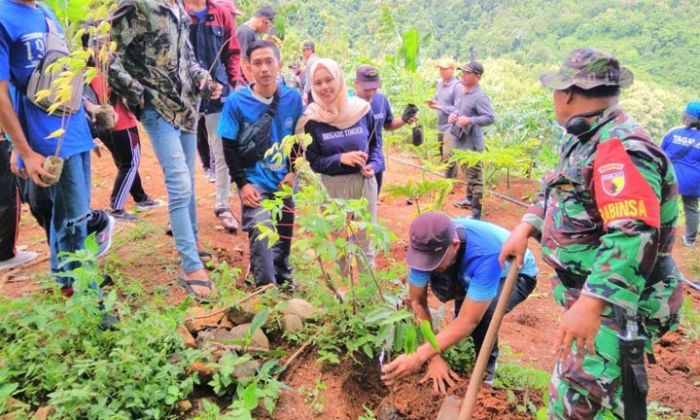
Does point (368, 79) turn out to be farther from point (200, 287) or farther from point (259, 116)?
point (200, 287)

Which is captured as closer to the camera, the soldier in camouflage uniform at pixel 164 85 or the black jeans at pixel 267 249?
the soldier in camouflage uniform at pixel 164 85

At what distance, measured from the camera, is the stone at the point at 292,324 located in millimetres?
2709

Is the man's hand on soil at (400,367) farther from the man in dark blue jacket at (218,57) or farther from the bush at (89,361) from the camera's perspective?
the man in dark blue jacket at (218,57)

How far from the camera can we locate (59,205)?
2639 millimetres

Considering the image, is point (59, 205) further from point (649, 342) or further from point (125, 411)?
point (649, 342)

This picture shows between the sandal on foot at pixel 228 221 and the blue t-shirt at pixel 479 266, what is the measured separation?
7.85 feet

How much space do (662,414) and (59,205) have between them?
11.6 ft

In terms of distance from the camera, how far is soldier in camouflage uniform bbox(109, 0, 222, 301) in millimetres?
2891

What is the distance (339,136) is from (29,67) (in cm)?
185

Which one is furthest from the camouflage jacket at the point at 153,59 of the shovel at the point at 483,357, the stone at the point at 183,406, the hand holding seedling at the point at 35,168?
the shovel at the point at 483,357

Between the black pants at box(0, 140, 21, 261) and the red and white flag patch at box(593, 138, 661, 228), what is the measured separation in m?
3.53

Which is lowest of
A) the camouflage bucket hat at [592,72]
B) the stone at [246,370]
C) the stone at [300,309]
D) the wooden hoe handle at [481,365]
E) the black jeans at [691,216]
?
the black jeans at [691,216]

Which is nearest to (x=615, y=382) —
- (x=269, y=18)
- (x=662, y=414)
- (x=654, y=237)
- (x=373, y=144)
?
(x=654, y=237)

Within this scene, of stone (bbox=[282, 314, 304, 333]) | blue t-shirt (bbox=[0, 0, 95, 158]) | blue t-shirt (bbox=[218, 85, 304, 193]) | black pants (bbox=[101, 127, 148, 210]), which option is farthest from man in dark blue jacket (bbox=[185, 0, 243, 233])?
stone (bbox=[282, 314, 304, 333])
